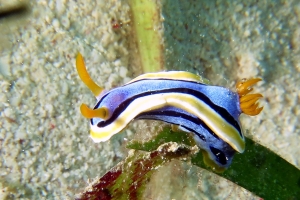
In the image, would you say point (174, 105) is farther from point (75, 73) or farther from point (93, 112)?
point (75, 73)

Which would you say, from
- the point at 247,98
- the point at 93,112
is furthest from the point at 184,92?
the point at 93,112

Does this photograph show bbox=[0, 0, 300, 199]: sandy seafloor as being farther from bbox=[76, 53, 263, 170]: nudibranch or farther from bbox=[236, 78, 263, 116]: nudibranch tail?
bbox=[236, 78, 263, 116]: nudibranch tail

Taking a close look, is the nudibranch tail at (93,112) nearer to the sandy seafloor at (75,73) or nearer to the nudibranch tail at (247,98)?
the sandy seafloor at (75,73)

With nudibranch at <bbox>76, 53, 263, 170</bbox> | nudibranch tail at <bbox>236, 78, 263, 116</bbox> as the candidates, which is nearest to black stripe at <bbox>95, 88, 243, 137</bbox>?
nudibranch at <bbox>76, 53, 263, 170</bbox>

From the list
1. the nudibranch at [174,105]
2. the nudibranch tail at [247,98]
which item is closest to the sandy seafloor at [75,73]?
the nudibranch at [174,105]

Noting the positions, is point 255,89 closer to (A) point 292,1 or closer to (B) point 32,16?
(A) point 292,1
